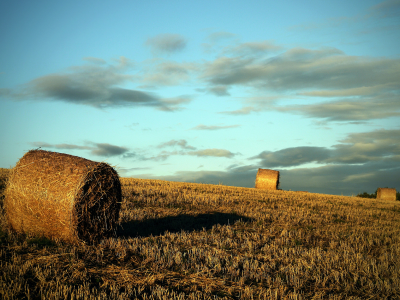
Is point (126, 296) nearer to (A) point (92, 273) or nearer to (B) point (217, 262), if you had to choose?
(A) point (92, 273)

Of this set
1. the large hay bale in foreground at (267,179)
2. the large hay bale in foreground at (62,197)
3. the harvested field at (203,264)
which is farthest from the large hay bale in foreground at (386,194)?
the large hay bale in foreground at (62,197)

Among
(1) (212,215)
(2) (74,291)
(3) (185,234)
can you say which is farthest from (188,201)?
(2) (74,291)

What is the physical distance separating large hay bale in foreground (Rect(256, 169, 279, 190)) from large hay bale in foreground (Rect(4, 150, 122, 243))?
22435 millimetres

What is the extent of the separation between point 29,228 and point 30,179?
1432 mm

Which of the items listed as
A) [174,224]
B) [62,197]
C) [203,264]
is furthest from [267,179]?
[62,197]

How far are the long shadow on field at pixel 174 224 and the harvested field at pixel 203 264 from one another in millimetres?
37

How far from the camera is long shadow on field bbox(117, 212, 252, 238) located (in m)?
10.1

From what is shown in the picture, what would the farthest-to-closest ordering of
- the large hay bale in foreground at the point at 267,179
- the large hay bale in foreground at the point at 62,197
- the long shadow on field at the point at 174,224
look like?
1. the large hay bale in foreground at the point at 267,179
2. the long shadow on field at the point at 174,224
3. the large hay bale in foreground at the point at 62,197

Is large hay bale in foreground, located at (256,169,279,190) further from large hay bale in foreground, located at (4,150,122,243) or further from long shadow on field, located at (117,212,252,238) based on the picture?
large hay bale in foreground, located at (4,150,122,243)

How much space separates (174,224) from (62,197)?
427 centimetres

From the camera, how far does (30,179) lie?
8.95 metres

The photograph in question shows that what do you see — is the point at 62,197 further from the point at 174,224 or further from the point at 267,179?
the point at 267,179

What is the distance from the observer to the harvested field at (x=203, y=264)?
5.64 m

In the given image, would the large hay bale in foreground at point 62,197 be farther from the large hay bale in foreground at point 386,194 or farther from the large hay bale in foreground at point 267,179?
the large hay bale in foreground at point 386,194
